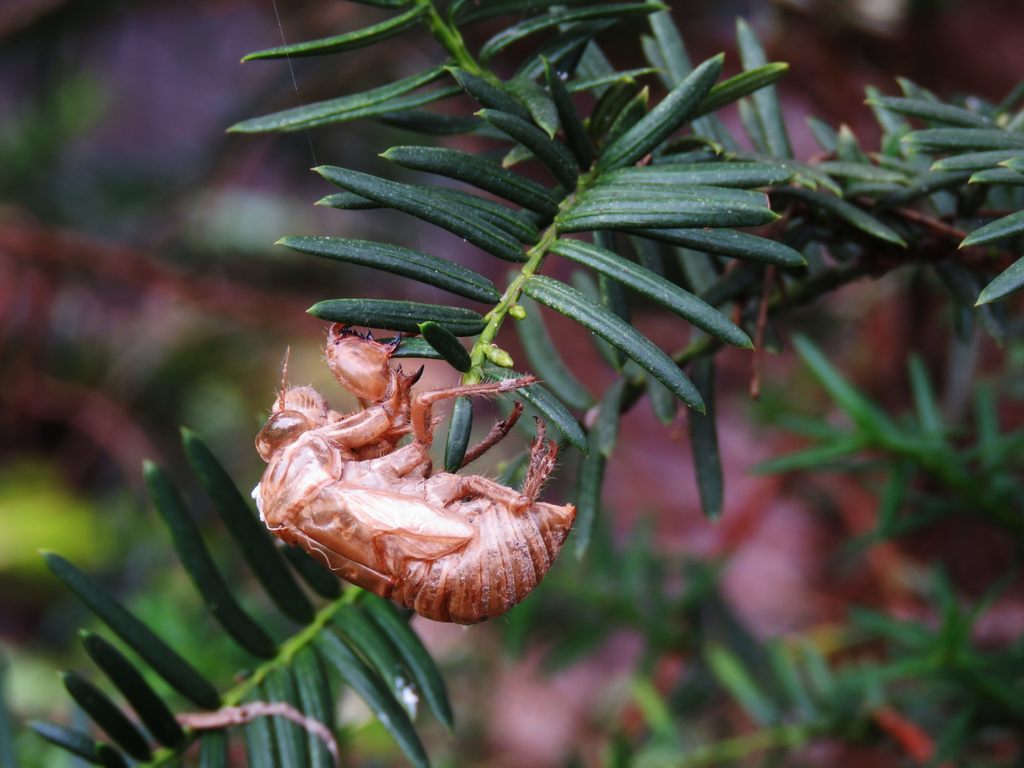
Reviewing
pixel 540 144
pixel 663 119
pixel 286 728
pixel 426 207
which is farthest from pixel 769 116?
pixel 286 728

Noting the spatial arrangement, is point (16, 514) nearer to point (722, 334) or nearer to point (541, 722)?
point (541, 722)

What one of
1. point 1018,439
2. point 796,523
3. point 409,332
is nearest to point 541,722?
point 796,523

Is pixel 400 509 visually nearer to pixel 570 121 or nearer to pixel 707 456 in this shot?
pixel 707 456

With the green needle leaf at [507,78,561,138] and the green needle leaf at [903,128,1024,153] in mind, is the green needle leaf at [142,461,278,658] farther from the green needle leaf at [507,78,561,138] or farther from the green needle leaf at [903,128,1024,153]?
the green needle leaf at [903,128,1024,153]

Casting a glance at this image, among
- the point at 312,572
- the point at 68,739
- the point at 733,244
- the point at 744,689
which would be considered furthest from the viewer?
the point at 744,689

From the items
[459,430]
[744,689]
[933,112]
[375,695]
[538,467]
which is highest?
[933,112]
